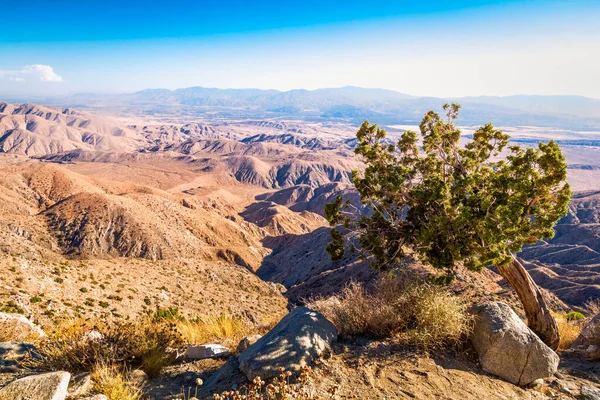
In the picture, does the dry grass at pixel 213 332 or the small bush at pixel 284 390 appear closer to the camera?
the small bush at pixel 284 390

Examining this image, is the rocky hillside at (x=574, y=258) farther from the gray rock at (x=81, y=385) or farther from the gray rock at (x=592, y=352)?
the gray rock at (x=81, y=385)

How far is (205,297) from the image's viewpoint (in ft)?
131

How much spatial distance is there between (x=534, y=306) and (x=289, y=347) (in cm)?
766

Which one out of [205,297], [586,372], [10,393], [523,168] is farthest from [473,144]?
[205,297]

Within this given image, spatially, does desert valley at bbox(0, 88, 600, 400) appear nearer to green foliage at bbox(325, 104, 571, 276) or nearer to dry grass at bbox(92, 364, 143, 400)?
dry grass at bbox(92, 364, 143, 400)

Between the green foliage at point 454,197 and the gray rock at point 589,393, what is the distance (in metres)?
2.98

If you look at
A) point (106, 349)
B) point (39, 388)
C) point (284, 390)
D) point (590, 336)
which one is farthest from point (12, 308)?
point (590, 336)

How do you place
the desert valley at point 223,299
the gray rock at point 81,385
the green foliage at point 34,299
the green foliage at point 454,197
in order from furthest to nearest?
the green foliage at point 34,299 < the green foliage at point 454,197 < the desert valley at point 223,299 < the gray rock at point 81,385

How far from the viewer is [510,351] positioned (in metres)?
7.54

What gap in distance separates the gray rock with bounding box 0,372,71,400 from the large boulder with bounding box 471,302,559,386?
7942mm

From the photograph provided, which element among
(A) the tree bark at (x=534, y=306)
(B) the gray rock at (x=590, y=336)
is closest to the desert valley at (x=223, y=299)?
(B) the gray rock at (x=590, y=336)

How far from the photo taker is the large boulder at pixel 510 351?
24.5 ft

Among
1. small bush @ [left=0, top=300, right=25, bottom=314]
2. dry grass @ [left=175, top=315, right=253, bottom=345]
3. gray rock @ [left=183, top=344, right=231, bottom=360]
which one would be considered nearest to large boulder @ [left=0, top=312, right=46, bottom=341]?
dry grass @ [left=175, top=315, right=253, bottom=345]

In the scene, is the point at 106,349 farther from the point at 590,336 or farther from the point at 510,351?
the point at 590,336
